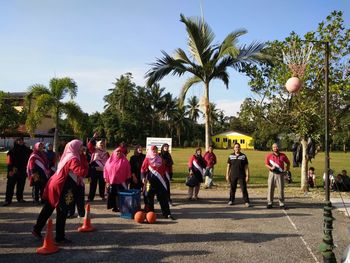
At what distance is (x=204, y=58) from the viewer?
17.1 metres

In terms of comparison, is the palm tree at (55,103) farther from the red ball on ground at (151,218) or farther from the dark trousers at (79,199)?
the dark trousers at (79,199)

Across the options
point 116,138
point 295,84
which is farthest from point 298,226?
point 116,138

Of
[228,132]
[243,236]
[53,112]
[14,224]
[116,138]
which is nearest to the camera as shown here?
[243,236]

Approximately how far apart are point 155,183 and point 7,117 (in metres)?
39.4

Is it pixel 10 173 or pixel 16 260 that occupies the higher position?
pixel 10 173

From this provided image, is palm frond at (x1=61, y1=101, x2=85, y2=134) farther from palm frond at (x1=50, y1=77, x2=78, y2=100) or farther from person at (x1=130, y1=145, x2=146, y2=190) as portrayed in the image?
person at (x1=130, y1=145, x2=146, y2=190)

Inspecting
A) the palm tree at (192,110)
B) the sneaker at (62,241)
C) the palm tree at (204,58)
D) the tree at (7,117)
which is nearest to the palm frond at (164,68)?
the palm tree at (204,58)

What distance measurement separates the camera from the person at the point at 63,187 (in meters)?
6.67

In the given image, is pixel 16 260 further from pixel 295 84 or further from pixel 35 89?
pixel 35 89

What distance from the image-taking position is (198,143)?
8581cm

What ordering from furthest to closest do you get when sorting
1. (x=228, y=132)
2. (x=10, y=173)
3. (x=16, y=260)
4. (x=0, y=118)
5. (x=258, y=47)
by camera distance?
1. (x=228, y=132)
2. (x=0, y=118)
3. (x=258, y=47)
4. (x=10, y=173)
5. (x=16, y=260)

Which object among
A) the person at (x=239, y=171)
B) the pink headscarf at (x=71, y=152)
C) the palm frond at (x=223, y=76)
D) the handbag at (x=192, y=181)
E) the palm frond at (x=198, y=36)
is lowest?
the handbag at (x=192, y=181)

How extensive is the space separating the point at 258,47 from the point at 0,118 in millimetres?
35211

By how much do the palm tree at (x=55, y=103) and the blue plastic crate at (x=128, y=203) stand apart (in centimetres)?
1465
